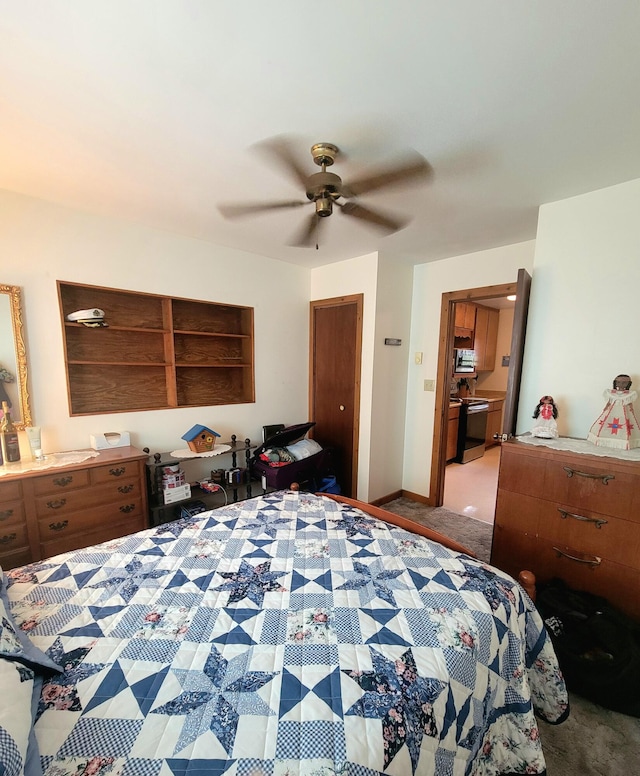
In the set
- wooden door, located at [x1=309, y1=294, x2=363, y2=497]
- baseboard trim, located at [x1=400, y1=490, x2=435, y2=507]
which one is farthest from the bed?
baseboard trim, located at [x1=400, y1=490, x2=435, y2=507]

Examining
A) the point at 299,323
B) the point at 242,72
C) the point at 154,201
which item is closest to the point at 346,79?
the point at 242,72

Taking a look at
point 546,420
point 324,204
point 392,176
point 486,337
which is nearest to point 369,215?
point 392,176

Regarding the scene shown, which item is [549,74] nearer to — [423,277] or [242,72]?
[242,72]

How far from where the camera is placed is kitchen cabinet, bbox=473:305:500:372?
17.3 feet

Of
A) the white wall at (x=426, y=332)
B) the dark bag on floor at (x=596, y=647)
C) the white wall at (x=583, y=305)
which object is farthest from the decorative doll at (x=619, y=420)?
the white wall at (x=426, y=332)

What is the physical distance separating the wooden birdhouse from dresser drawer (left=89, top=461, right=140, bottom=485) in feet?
1.58

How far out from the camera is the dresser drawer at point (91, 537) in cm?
203

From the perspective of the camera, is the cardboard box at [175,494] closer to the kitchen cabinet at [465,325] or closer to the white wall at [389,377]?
the white wall at [389,377]

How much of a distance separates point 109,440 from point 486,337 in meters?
5.41

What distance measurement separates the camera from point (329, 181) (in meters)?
1.38

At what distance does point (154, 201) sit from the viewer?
85.2 inches

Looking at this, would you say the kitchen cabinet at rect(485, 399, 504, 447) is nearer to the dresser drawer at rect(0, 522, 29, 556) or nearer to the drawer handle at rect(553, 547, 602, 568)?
the drawer handle at rect(553, 547, 602, 568)

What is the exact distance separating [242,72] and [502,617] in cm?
212

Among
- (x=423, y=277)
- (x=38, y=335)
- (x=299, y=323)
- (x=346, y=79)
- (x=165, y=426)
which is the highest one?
(x=346, y=79)
